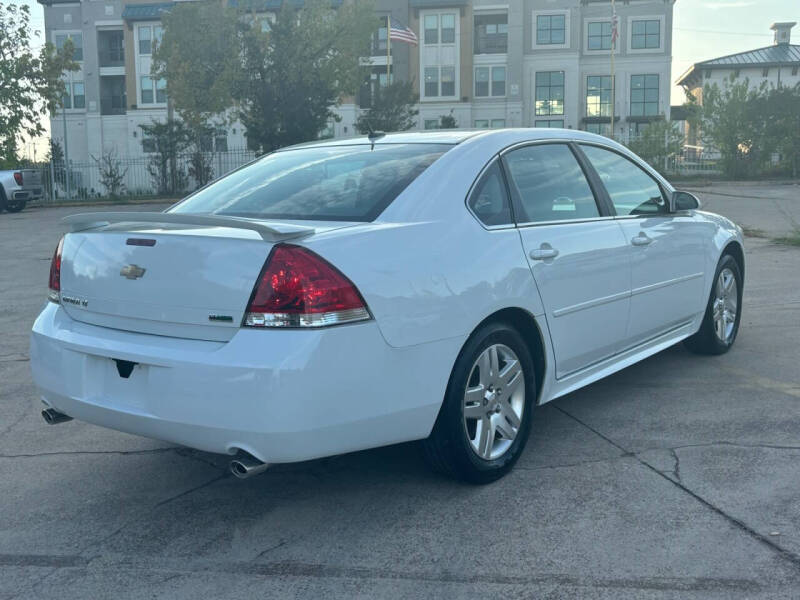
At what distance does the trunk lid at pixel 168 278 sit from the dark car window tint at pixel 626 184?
82.5 inches

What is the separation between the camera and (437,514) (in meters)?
3.68

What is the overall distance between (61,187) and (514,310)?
3720cm

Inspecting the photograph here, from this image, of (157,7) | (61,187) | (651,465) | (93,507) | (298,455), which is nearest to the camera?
(298,455)

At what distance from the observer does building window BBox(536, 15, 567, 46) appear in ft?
181

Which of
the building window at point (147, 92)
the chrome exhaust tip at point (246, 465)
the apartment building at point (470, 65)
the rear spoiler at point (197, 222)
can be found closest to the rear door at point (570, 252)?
the rear spoiler at point (197, 222)

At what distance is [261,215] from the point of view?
13.4ft

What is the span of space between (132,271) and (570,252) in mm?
2133

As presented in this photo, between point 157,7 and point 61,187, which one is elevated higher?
point 157,7

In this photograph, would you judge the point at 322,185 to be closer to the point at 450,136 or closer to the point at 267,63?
the point at 450,136

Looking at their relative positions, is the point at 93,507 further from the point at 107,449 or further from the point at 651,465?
the point at 651,465

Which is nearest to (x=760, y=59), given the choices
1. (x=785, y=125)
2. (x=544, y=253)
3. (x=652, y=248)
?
(x=785, y=125)

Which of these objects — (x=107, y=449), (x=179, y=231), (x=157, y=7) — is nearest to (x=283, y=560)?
(x=179, y=231)

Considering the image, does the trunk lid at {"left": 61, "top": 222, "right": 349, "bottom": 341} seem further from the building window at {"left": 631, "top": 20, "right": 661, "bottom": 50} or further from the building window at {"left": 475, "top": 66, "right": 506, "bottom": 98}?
the building window at {"left": 631, "top": 20, "right": 661, "bottom": 50}

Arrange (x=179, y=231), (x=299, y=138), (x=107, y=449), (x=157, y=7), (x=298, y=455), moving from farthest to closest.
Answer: (x=157, y=7)
(x=299, y=138)
(x=107, y=449)
(x=179, y=231)
(x=298, y=455)
